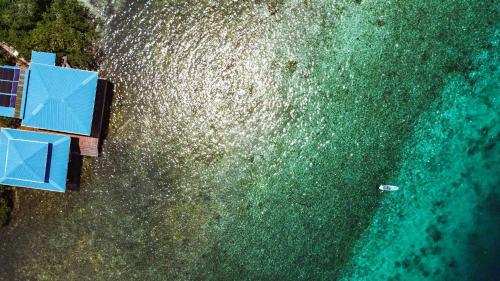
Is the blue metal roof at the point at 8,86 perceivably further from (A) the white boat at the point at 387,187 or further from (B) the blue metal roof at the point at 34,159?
(A) the white boat at the point at 387,187

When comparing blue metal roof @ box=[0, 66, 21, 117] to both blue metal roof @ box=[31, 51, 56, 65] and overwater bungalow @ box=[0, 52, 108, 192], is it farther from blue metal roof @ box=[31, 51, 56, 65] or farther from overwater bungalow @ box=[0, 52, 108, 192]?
blue metal roof @ box=[31, 51, 56, 65]

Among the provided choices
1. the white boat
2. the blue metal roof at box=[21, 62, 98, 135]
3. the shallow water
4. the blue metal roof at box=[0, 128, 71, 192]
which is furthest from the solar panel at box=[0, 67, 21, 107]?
the white boat

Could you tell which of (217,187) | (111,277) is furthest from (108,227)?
(217,187)

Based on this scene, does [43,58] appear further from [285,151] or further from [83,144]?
[285,151]

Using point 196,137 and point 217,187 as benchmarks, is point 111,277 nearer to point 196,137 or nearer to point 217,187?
point 217,187

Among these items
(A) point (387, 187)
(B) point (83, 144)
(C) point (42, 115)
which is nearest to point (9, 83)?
(C) point (42, 115)

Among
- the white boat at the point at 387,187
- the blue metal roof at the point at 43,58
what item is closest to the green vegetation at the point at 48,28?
the blue metal roof at the point at 43,58

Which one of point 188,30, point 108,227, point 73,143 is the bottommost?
point 108,227
